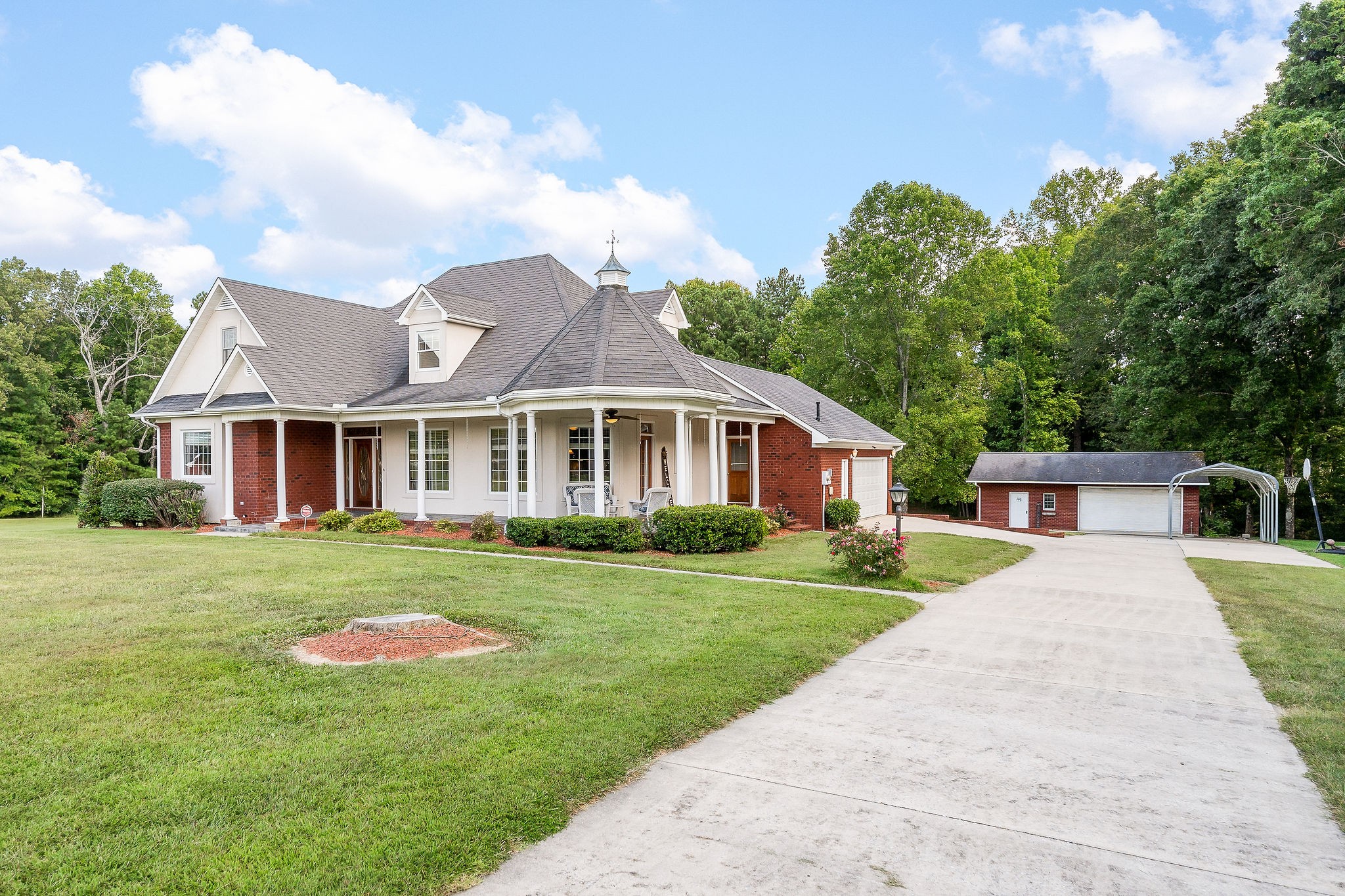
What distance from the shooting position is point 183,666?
592 cm

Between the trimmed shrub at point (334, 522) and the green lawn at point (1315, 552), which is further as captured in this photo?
the green lawn at point (1315, 552)

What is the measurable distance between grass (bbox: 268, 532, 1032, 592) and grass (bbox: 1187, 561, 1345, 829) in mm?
3783

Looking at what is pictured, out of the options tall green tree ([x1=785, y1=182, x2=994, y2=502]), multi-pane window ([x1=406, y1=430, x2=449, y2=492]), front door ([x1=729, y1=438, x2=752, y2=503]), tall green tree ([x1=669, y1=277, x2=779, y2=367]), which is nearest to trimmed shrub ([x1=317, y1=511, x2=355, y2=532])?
multi-pane window ([x1=406, y1=430, x2=449, y2=492])

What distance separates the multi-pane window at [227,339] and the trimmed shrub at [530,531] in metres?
11.3

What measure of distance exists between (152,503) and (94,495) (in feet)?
7.01

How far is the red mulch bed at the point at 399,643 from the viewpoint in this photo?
645cm

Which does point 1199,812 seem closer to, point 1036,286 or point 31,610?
point 31,610

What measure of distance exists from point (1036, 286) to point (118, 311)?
4568 centimetres

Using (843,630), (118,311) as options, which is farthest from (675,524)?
(118,311)

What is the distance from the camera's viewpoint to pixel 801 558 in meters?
13.5

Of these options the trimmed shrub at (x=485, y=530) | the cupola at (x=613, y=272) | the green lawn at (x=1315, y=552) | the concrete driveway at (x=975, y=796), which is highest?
the cupola at (x=613, y=272)

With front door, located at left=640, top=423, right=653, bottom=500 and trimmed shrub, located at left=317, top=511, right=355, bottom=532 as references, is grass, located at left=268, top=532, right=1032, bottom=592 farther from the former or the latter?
front door, located at left=640, top=423, right=653, bottom=500

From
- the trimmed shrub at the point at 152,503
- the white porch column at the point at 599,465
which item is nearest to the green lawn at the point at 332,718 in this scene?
the white porch column at the point at 599,465

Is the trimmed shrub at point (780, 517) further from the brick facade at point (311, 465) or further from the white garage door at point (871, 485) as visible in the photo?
the brick facade at point (311, 465)
